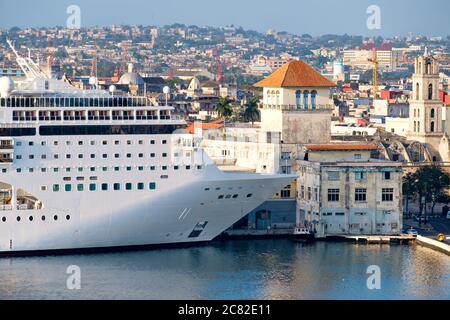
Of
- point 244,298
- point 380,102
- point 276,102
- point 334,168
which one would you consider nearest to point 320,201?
point 334,168

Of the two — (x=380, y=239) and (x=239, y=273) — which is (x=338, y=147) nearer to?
(x=380, y=239)

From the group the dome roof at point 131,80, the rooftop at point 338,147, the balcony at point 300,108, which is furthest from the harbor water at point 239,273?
the dome roof at point 131,80

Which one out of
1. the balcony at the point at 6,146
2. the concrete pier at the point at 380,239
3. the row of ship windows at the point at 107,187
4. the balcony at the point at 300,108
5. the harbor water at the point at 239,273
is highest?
the balcony at the point at 300,108

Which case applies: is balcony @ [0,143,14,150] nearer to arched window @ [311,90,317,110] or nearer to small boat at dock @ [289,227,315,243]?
small boat at dock @ [289,227,315,243]

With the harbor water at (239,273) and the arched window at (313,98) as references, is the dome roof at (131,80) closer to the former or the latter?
the arched window at (313,98)

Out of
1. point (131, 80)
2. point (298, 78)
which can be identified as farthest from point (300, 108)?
point (131, 80)
